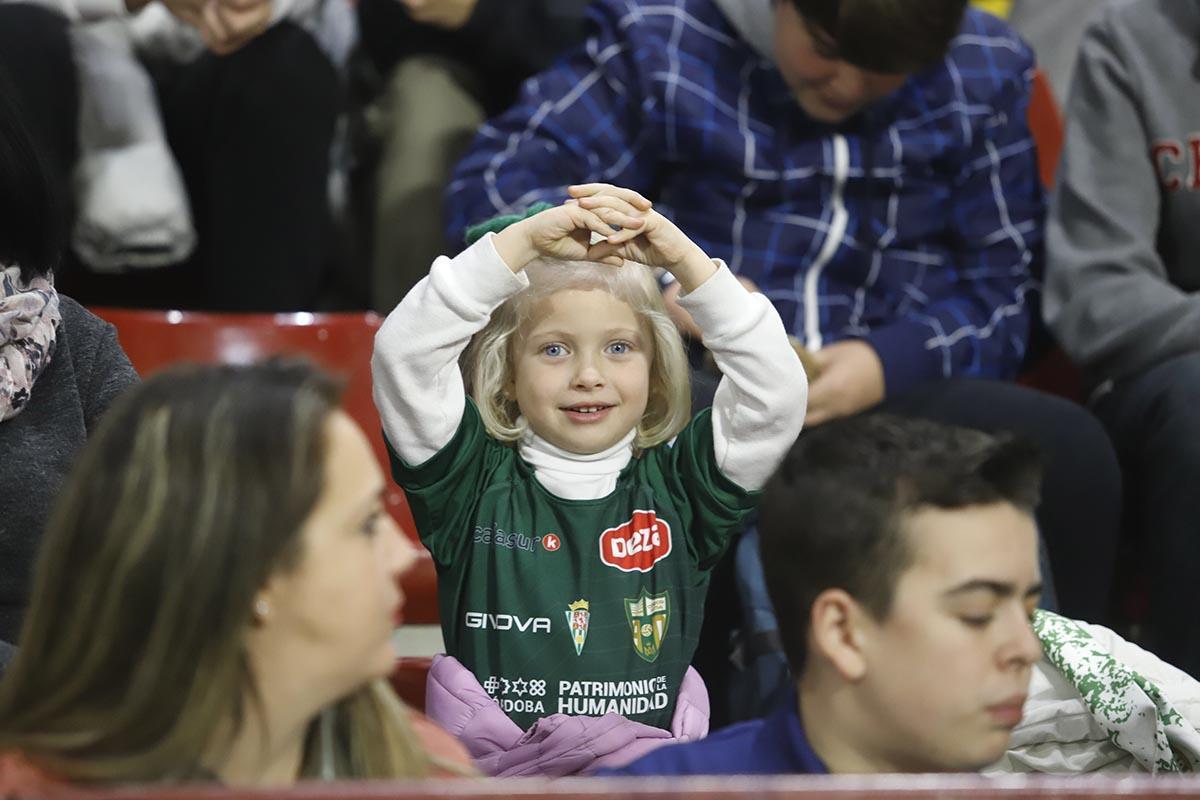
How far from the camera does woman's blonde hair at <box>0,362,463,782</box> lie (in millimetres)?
861

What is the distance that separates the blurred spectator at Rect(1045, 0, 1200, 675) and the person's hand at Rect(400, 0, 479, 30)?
0.82 metres

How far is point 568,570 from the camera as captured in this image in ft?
4.59

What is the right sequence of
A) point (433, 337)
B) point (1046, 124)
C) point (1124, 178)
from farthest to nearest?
point (1046, 124) < point (1124, 178) < point (433, 337)

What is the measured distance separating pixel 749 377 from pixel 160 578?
0.63 meters

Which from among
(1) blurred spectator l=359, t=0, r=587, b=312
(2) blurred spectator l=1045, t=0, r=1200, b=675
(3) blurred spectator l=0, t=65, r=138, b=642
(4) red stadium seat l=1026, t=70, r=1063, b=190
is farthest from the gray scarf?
(4) red stadium seat l=1026, t=70, r=1063, b=190

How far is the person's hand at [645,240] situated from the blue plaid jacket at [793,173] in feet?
1.92

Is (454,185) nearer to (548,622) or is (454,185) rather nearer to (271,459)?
(548,622)

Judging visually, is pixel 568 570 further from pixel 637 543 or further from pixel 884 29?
pixel 884 29

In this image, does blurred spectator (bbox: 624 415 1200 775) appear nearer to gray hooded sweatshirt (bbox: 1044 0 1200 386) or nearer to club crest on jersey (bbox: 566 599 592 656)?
club crest on jersey (bbox: 566 599 592 656)


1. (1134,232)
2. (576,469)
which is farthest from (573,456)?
(1134,232)

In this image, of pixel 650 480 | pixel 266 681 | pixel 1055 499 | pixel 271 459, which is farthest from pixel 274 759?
pixel 1055 499

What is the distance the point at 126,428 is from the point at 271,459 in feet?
0.28

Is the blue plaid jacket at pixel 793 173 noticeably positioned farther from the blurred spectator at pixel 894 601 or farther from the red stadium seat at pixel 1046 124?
the blurred spectator at pixel 894 601

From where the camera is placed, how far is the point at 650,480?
4.72 feet
